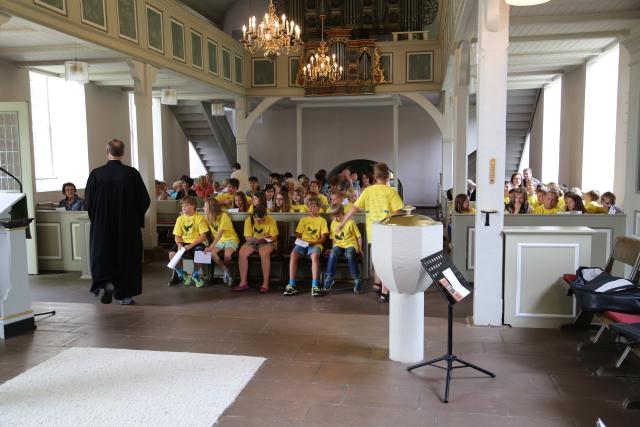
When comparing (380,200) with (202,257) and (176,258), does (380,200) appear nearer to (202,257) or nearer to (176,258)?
(202,257)


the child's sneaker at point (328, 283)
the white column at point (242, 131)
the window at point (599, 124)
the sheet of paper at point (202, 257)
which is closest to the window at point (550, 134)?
the window at point (599, 124)

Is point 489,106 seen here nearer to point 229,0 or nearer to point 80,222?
point 80,222

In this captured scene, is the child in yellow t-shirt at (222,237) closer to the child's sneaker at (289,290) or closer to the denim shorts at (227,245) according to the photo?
the denim shorts at (227,245)

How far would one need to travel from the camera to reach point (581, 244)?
484cm

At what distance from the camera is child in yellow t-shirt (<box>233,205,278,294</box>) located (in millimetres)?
6980

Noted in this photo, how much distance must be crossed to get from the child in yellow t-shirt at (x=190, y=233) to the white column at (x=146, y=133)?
2134 mm

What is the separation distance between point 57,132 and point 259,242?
23.4 ft

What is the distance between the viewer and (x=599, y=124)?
36.6ft

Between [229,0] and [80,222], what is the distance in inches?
467

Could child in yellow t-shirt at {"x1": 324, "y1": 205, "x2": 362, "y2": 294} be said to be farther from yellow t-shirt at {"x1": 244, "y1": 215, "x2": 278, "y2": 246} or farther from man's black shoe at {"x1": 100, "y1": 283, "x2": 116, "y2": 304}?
man's black shoe at {"x1": 100, "y1": 283, "x2": 116, "y2": 304}

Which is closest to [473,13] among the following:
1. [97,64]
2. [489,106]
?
[489,106]

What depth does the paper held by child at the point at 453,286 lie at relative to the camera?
352cm

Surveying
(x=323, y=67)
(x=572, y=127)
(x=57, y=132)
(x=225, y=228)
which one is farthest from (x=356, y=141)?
(x=225, y=228)

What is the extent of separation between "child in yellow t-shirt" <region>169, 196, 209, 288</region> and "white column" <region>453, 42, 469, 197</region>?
4.38 meters
